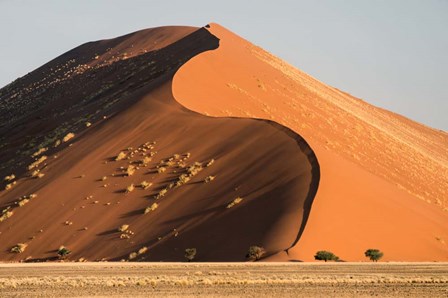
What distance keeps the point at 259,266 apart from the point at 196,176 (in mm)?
12764

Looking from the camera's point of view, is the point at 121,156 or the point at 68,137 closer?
the point at 121,156

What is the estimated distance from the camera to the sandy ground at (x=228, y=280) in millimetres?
26812

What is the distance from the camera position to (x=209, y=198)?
145 ft

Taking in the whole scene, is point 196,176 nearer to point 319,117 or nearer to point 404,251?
point 404,251

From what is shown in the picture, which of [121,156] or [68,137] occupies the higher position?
[68,137]

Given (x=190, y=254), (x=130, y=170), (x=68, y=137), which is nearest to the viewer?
(x=190, y=254)

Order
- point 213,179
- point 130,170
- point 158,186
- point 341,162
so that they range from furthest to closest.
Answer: point 130,170, point 158,186, point 341,162, point 213,179

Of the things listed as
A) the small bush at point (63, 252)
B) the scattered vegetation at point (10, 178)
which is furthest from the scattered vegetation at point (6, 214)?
the small bush at point (63, 252)

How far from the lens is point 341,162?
4750 centimetres

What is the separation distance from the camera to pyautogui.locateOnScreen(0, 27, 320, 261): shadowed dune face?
40.8m

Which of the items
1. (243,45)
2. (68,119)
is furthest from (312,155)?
(243,45)

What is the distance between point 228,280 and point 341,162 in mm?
19325

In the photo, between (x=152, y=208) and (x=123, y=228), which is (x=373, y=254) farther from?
(x=123, y=228)

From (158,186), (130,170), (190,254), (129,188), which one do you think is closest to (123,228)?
(158,186)
